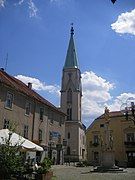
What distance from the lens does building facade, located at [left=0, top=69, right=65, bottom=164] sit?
32.2m

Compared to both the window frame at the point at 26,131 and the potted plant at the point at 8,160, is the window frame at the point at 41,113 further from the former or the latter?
the potted plant at the point at 8,160

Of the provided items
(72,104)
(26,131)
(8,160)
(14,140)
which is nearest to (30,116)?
(26,131)

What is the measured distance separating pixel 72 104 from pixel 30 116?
153 ft

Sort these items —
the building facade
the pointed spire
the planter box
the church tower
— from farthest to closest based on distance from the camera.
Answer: the pointed spire → the church tower → the building facade → the planter box

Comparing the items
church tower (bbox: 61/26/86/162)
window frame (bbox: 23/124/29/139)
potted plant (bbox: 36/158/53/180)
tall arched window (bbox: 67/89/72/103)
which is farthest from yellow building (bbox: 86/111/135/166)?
potted plant (bbox: 36/158/53/180)

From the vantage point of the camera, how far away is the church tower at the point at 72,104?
258 feet

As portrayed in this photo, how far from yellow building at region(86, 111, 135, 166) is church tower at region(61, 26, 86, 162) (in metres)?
14.3

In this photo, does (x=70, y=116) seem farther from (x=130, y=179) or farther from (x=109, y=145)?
(x=130, y=179)

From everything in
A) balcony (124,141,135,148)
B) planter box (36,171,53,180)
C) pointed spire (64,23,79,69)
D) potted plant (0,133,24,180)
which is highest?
pointed spire (64,23,79,69)

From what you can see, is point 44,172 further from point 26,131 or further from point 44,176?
point 26,131

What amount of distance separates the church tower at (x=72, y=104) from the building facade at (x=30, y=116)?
92.9ft

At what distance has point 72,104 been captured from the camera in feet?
275

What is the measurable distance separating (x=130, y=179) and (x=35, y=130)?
2025 cm

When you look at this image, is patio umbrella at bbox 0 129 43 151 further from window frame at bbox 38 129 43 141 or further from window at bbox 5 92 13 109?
window frame at bbox 38 129 43 141
